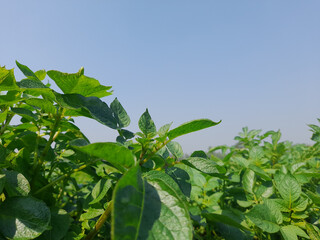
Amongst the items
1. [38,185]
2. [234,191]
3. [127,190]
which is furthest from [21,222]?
[234,191]

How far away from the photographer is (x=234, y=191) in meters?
1.16

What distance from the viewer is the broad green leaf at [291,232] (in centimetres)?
74

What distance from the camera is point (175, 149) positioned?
0.71 metres

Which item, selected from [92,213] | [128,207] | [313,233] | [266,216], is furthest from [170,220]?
[313,233]

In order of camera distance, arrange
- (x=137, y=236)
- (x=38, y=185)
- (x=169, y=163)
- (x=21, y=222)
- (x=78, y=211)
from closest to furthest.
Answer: (x=137, y=236) → (x=21, y=222) → (x=169, y=163) → (x=38, y=185) → (x=78, y=211)

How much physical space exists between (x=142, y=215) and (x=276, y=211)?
0.65 metres

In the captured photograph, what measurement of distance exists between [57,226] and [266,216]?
2.07ft

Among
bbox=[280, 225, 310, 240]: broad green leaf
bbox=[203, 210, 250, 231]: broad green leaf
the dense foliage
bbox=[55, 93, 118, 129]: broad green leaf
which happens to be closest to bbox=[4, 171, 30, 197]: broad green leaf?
the dense foliage

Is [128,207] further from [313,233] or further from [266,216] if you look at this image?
[313,233]

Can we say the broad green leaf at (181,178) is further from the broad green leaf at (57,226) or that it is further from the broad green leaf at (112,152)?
the broad green leaf at (57,226)

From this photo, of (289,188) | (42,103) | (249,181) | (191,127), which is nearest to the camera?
(191,127)

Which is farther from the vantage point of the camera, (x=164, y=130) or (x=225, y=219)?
(x=225, y=219)

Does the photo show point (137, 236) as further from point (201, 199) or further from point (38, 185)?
point (201, 199)

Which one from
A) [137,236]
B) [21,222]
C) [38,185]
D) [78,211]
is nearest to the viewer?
[137,236]
